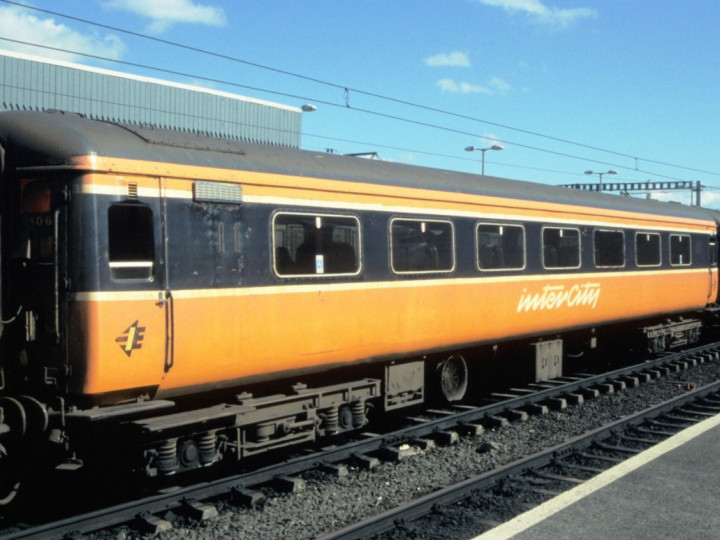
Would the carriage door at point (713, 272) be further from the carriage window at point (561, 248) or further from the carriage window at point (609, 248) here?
the carriage window at point (561, 248)

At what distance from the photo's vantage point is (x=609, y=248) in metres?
14.0

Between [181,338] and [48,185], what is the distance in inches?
63.5

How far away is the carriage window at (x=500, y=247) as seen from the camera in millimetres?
10711

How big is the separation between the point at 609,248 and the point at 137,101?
54.8 ft

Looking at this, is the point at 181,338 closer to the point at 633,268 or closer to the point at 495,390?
the point at 495,390

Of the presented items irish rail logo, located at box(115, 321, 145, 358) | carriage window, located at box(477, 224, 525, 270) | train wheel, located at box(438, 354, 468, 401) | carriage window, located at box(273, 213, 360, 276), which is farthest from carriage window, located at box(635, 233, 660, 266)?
irish rail logo, located at box(115, 321, 145, 358)

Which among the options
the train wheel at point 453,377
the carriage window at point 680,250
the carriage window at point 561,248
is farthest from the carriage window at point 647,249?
the train wheel at point 453,377

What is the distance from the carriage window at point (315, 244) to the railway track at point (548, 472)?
249 cm

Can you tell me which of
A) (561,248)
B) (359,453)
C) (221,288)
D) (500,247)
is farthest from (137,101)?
(221,288)

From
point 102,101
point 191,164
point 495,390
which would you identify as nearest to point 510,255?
point 495,390

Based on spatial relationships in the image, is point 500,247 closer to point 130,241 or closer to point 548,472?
point 548,472

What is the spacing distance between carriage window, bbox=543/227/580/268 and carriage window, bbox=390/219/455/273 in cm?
263

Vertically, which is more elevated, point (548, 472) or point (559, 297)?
point (559, 297)

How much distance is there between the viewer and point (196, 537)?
6.19m
